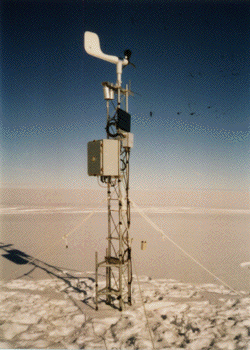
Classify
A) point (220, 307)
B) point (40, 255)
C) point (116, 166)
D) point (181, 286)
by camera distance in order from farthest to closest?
1. point (40, 255)
2. point (181, 286)
3. point (220, 307)
4. point (116, 166)

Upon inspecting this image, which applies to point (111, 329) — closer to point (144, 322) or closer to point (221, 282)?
point (144, 322)

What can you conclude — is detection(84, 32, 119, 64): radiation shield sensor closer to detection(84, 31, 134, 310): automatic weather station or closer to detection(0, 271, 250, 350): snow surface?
detection(84, 31, 134, 310): automatic weather station

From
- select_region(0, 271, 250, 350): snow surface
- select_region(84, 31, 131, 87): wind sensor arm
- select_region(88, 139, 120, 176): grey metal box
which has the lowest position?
select_region(0, 271, 250, 350): snow surface

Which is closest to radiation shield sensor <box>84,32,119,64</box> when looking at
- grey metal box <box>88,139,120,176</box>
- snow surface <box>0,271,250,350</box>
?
grey metal box <box>88,139,120,176</box>

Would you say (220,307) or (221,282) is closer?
(220,307)

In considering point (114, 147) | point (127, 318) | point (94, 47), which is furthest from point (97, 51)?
point (127, 318)

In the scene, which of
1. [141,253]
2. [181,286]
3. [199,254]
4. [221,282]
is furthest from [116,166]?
[199,254]
